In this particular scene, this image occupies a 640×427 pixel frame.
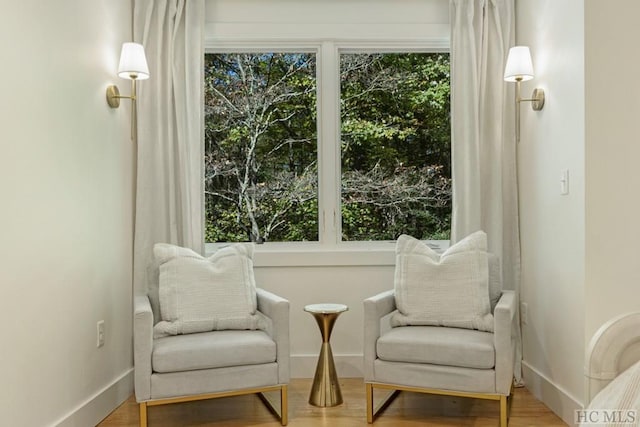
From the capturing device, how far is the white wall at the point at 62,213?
2375 mm

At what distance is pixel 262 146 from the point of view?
13.3 feet

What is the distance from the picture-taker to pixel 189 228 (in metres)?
3.72

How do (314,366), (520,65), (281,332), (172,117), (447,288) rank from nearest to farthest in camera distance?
(281,332), (447,288), (520,65), (172,117), (314,366)

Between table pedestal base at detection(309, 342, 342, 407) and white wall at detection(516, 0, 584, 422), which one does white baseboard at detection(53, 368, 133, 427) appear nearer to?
table pedestal base at detection(309, 342, 342, 407)

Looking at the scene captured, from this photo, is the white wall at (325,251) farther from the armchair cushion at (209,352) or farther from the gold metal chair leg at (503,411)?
the gold metal chair leg at (503,411)

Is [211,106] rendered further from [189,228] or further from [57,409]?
[57,409]

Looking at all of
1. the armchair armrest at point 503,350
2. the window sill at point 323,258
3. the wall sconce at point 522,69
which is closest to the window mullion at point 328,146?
the window sill at point 323,258

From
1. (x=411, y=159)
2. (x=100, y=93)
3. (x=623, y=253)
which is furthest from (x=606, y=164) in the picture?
(x=100, y=93)

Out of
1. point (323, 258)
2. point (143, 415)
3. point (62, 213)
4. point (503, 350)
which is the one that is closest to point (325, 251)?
point (323, 258)

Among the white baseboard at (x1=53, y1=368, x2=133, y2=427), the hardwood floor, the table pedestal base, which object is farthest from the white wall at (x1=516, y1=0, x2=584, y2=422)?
the white baseboard at (x1=53, y1=368, x2=133, y2=427)

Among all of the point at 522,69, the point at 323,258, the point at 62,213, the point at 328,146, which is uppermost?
the point at 522,69

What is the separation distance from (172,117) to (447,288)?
1.91m

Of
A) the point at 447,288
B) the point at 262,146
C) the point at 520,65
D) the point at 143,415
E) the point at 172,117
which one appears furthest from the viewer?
the point at 262,146

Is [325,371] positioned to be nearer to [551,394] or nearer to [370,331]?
[370,331]
